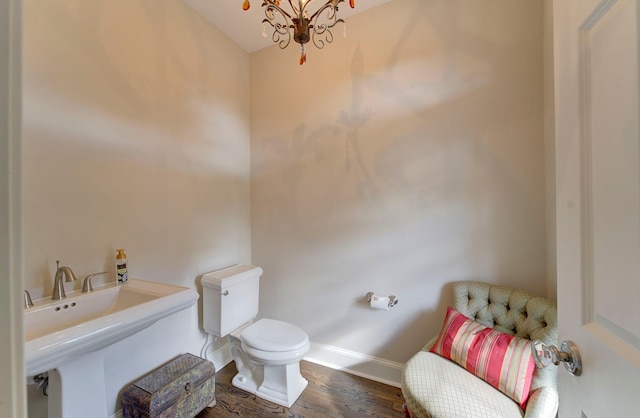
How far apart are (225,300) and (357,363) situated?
1148 millimetres

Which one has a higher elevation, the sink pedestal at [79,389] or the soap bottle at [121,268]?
the soap bottle at [121,268]

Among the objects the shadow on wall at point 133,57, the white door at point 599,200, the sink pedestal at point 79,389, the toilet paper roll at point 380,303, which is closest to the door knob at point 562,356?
the white door at point 599,200

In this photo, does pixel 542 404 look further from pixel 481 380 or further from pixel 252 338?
pixel 252 338

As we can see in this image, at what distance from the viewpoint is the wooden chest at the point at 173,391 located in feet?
4.39

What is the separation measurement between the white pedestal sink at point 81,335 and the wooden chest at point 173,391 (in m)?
0.24

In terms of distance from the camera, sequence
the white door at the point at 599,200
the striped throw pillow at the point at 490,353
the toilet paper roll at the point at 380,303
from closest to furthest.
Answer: the white door at the point at 599,200 < the striped throw pillow at the point at 490,353 < the toilet paper roll at the point at 380,303

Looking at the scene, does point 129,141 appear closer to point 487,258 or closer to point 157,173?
point 157,173

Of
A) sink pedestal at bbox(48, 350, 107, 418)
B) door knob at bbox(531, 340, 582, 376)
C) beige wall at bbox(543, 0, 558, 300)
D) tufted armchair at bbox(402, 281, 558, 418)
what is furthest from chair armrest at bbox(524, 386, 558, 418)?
sink pedestal at bbox(48, 350, 107, 418)

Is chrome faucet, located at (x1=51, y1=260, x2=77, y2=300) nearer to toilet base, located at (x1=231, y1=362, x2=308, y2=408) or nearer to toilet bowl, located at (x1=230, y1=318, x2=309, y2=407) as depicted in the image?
toilet bowl, located at (x1=230, y1=318, x2=309, y2=407)

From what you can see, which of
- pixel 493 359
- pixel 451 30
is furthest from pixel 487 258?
pixel 451 30

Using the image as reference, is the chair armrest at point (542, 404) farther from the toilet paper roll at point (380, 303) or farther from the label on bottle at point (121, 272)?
the label on bottle at point (121, 272)

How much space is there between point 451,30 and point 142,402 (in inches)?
114

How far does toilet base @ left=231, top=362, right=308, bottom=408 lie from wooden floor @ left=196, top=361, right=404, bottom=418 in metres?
0.03

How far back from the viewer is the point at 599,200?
55 centimetres
